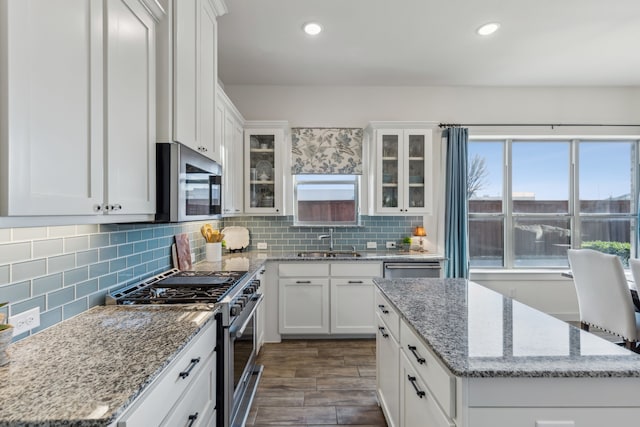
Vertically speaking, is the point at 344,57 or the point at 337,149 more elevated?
the point at 344,57

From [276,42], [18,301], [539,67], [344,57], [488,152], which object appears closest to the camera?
[18,301]

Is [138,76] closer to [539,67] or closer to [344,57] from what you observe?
[344,57]

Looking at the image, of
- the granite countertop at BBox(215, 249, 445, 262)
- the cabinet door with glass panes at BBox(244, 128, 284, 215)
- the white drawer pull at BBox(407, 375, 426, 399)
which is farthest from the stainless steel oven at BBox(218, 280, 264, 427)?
the cabinet door with glass panes at BBox(244, 128, 284, 215)

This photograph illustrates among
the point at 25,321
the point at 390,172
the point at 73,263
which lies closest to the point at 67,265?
the point at 73,263

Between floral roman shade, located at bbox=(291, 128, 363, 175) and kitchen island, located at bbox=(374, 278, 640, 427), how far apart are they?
2640mm

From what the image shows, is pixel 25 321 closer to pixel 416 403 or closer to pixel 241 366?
pixel 241 366

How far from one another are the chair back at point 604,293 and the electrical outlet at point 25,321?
3.48m

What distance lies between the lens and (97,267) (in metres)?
1.63

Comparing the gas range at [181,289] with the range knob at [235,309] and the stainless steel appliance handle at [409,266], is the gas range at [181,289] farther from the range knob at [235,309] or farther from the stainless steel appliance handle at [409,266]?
the stainless steel appliance handle at [409,266]

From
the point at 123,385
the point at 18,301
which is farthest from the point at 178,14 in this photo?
the point at 123,385

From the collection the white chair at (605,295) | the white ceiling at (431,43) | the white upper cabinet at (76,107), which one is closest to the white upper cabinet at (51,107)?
the white upper cabinet at (76,107)

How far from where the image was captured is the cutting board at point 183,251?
257 cm

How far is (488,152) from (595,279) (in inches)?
80.6

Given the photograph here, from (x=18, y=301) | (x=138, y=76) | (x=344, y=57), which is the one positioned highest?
(x=344, y=57)
